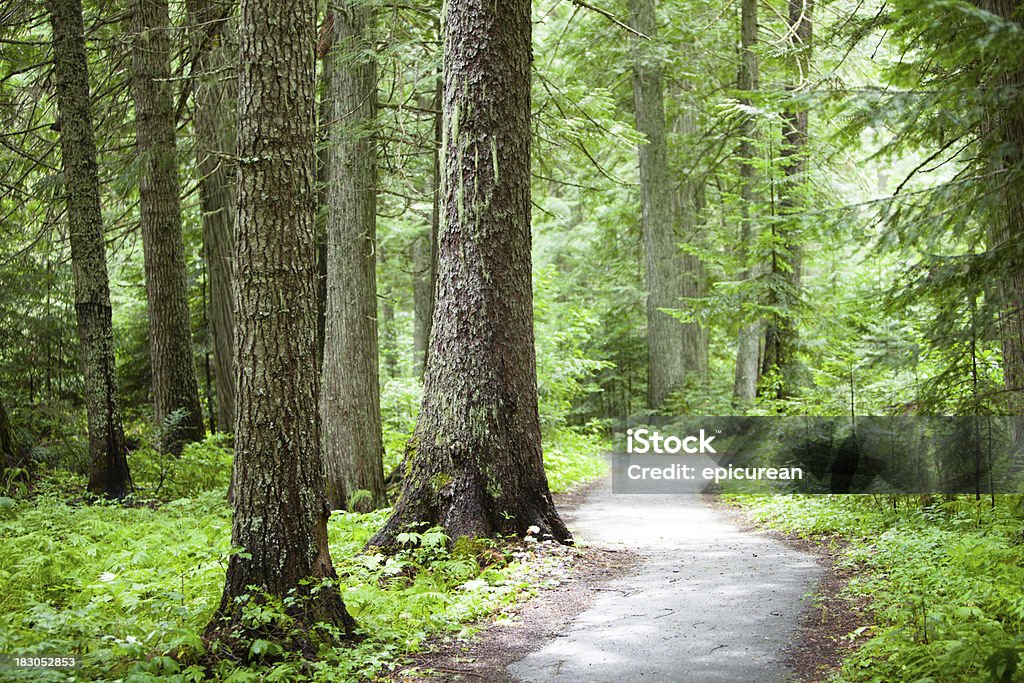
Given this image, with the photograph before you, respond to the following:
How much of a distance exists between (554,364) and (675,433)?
11.1 ft

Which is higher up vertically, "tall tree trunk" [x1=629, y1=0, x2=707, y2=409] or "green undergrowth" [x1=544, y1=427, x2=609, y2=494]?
"tall tree trunk" [x1=629, y1=0, x2=707, y2=409]

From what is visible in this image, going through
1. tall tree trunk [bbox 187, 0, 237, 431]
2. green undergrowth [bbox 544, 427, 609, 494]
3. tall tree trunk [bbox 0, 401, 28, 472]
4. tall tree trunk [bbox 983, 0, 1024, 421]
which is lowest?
green undergrowth [bbox 544, 427, 609, 494]

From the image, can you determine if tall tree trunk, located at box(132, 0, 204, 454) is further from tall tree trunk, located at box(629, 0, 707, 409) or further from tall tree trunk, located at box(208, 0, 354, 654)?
tall tree trunk, located at box(629, 0, 707, 409)

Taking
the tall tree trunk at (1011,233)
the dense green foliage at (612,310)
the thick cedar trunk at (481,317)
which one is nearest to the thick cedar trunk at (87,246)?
the dense green foliage at (612,310)

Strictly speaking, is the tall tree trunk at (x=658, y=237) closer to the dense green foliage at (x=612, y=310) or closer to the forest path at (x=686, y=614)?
→ the dense green foliage at (x=612, y=310)

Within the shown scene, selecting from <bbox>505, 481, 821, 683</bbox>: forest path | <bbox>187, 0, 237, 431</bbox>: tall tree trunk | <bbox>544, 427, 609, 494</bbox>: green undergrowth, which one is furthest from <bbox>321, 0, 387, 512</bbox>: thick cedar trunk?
<bbox>544, 427, 609, 494</bbox>: green undergrowth

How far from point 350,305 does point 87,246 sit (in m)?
3.40

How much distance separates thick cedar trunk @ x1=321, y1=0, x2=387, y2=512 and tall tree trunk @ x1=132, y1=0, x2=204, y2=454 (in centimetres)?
343

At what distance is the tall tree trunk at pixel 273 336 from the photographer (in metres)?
5.48

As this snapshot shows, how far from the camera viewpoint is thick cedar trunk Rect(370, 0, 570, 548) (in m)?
7.99

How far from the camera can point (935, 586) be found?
19.6ft

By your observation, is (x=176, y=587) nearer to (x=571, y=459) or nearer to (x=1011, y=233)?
(x=1011, y=233)

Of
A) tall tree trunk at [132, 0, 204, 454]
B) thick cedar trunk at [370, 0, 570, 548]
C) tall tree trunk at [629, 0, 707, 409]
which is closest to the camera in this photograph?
thick cedar trunk at [370, 0, 570, 548]

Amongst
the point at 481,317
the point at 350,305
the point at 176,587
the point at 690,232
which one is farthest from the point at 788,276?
the point at 176,587
